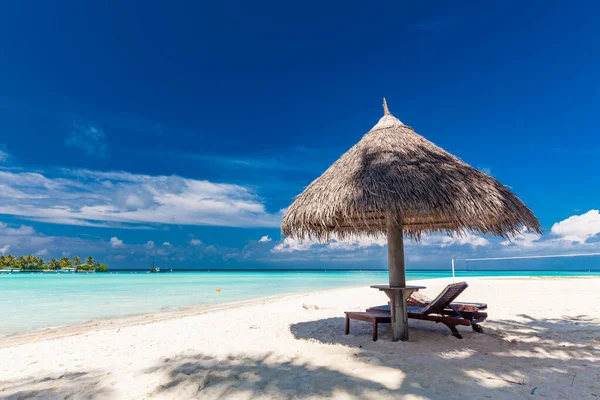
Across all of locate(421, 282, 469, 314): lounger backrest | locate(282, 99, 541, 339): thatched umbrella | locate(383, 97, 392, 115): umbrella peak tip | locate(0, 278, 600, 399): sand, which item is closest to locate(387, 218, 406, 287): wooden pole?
locate(282, 99, 541, 339): thatched umbrella

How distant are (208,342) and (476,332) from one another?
150 inches

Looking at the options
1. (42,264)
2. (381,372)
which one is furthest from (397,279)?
(42,264)

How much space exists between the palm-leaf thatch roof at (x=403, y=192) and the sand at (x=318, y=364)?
58.6 inches

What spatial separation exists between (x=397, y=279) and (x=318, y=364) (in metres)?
1.49

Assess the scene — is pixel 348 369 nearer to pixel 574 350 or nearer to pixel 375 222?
pixel 375 222

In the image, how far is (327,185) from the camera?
15.1 feet

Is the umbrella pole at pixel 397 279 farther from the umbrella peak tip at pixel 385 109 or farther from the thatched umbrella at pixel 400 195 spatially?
the umbrella peak tip at pixel 385 109

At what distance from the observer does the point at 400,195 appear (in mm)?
3959

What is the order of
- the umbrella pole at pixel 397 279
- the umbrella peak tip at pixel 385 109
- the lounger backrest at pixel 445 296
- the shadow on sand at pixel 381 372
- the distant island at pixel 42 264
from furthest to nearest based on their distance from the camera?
the distant island at pixel 42 264
the umbrella peak tip at pixel 385 109
the umbrella pole at pixel 397 279
the lounger backrest at pixel 445 296
the shadow on sand at pixel 381 372

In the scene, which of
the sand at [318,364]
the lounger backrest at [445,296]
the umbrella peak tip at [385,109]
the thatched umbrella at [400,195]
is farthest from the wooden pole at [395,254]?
the umbrella peak tip at [385,109]

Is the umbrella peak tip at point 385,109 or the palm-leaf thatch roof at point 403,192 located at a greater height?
the umbrella peak tip at point 385,109

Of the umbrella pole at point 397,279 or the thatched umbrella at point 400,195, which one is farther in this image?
the umbrella pole at point 397,279

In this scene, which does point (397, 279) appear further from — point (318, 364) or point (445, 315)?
point (318, 364)

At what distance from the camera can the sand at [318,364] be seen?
2.90 m
